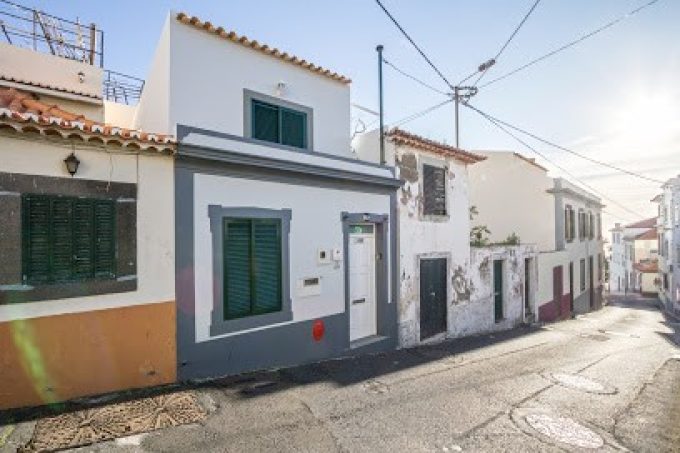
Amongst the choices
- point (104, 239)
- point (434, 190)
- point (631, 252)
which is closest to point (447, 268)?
point (434, 190)

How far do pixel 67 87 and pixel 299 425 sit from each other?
1039 cm

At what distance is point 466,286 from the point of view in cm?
1191

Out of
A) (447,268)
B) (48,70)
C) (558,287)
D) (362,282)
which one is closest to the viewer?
(362,282)

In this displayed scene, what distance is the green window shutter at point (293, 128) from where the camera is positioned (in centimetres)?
854

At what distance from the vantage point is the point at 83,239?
17.4 feet

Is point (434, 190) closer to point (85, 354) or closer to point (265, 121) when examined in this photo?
point (265, 121)

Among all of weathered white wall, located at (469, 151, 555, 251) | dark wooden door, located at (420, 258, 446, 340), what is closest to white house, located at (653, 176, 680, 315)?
weathered white wall, located at (469, 151, 555, 251)

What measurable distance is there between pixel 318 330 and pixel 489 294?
729cm

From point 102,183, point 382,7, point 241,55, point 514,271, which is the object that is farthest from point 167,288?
point 514,271

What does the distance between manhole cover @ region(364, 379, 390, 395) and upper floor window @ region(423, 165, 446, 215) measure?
209 inches

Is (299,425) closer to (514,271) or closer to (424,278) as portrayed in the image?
(424,278)

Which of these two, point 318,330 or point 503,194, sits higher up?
point 503,194

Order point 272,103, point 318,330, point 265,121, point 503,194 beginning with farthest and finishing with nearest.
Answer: point 503,194, point 272,103, point 265,121, point 318,330

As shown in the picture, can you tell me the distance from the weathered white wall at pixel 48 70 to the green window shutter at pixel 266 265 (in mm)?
6962
